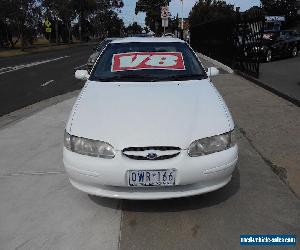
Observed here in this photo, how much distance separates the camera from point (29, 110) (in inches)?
350

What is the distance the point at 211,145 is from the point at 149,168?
0.61 m

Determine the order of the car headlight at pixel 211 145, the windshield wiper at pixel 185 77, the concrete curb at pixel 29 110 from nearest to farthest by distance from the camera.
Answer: the car headlight at pixel 211 145 → the windshield wiper at pixel 185 77 → the concrete curb at pixel 29 110

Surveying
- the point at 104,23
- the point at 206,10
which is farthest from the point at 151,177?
the point at 104,23

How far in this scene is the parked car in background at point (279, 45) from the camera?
787 inches

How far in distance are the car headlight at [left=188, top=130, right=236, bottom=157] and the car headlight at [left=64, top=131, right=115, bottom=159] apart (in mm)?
699

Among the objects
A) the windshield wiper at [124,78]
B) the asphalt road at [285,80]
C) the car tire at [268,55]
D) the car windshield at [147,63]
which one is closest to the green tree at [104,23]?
the car tire at [268,55]

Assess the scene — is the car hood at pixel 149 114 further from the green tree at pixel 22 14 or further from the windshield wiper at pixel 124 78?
the green tree at pixel 22 14

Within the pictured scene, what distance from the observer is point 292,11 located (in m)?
79.6

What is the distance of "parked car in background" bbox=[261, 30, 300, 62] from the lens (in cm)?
1998

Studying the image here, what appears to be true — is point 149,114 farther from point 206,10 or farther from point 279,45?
point 206,10

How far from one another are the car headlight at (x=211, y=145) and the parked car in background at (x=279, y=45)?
54.4 feet

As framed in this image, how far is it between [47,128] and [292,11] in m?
81.4

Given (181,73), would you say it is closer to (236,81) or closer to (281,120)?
(281,120)

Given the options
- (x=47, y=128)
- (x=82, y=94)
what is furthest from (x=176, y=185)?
(x=47, y=128)
